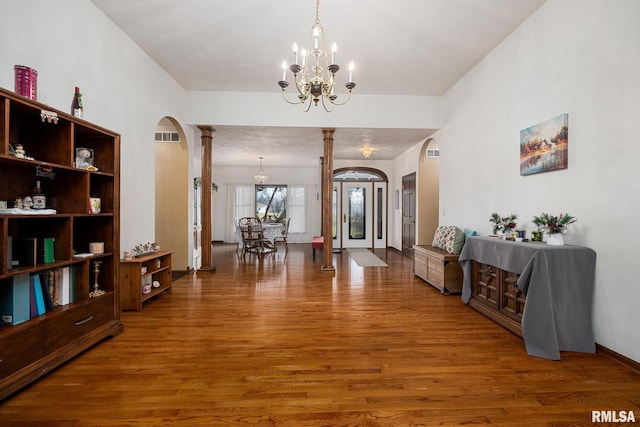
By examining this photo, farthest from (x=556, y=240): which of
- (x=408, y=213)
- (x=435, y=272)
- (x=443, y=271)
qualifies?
(x=408, y=213)

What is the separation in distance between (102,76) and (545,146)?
16.7 feet

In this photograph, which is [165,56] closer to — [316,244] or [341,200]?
[316,244]

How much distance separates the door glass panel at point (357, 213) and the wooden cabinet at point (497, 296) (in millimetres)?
5811

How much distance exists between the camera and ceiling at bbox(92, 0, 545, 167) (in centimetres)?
330

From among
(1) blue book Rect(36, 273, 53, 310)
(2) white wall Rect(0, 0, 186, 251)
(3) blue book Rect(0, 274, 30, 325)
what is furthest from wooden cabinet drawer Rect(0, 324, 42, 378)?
(2) white wall Rect(0, 0, 186, 251)

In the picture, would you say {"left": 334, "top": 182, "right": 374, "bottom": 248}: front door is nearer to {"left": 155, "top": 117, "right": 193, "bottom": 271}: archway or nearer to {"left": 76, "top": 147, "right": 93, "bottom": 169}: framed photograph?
{"left": 155, "top": 117, "right": 193, "bottom": 271}: archway

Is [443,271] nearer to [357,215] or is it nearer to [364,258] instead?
[364,258]

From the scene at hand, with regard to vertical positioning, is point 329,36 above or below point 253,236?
above

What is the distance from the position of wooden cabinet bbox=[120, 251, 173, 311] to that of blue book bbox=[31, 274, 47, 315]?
54.1 inches

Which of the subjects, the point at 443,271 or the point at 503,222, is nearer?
the point at 503,222

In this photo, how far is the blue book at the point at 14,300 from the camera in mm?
2064

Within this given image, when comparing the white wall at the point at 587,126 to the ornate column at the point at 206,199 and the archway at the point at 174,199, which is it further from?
the archway at the point at 174,199

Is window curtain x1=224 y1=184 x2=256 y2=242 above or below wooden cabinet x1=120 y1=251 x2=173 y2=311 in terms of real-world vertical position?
above

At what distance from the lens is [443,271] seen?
177 inches
